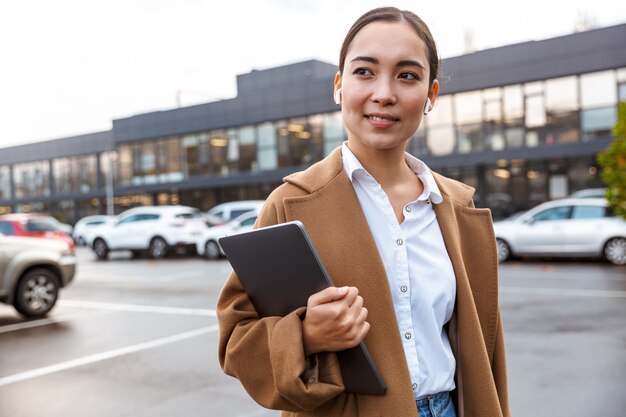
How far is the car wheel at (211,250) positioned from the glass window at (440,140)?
1071cm

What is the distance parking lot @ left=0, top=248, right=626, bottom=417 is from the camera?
4.88 meters

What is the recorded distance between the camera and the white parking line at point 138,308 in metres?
9.15

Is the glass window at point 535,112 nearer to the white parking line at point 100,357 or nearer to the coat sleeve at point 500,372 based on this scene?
the white parking line at point 100,357

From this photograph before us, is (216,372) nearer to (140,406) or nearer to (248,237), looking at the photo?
(140,406)

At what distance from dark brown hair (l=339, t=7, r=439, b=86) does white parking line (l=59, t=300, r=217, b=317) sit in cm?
756

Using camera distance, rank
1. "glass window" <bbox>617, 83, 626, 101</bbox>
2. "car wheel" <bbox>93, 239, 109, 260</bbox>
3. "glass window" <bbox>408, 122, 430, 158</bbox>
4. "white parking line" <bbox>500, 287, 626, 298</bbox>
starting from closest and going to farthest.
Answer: "white parking line" <bbox>500, 287, 626, 298</bbox> < "glass window" <bbox>617, 83, 626, 101</bbox> < "car wheel" <bbox>93, 239, 109, 260</bbox> < "glass window" <bbox>408, 122, 430, 158</bbox>

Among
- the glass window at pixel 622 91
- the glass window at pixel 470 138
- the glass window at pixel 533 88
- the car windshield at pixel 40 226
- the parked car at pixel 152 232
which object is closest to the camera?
the car windshield at pixel 40 226


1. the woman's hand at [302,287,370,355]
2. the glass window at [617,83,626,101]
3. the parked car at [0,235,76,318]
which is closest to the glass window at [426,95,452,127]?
the glass window at [617,83,626,101]

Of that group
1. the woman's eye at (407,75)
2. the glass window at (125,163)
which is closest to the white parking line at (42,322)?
the woman's eye at (407,75)

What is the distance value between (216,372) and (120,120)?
109ft

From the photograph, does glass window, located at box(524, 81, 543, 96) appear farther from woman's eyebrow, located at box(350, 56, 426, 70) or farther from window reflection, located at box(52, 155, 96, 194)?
window reflection, located at box(52, 155, 96, 194)

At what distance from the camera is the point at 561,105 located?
71.4 ft

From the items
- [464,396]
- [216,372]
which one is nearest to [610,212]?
[216,372]

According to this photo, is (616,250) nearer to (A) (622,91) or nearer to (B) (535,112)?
(A) (622,91)
